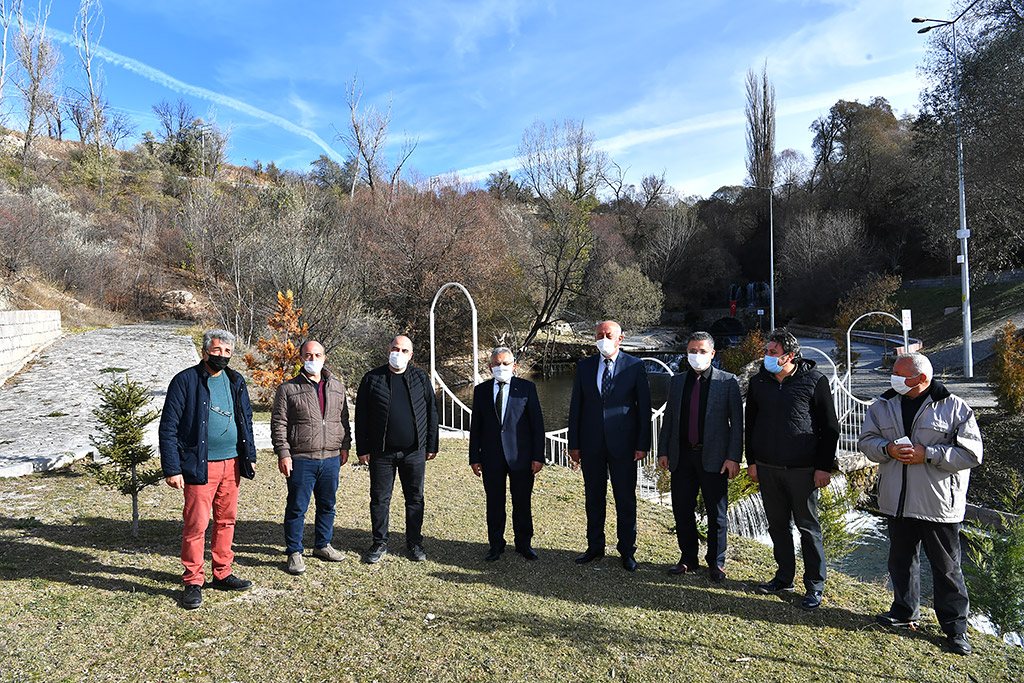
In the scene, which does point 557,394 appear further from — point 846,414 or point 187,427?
point 187,427

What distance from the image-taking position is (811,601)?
13.8 ft

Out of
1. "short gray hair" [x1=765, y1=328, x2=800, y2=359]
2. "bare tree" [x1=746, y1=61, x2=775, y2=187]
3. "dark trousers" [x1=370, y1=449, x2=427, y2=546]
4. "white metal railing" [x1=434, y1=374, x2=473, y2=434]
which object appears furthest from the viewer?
"bare tree" [x1=746, y1=61, x2=775, y2=187]

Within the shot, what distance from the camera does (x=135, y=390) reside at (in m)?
5.38

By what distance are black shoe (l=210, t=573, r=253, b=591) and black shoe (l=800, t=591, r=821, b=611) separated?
4040 millimetres

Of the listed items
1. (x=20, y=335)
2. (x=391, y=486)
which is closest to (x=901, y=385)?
(x=391, y=486)

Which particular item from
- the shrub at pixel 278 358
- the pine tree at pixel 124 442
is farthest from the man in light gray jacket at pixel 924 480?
the shrub at pixel 278 358

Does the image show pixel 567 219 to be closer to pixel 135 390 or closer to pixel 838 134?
pixel 135 390

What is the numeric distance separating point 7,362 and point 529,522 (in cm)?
1529

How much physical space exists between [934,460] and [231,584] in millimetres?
4856

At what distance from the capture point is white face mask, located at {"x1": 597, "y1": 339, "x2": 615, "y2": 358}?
496 cm

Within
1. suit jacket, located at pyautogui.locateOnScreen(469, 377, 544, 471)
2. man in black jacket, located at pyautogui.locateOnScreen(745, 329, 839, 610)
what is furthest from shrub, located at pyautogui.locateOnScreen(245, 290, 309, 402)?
man in black jacket, located at pyautogui.locateOnScreen(745, 329, 839, 610)

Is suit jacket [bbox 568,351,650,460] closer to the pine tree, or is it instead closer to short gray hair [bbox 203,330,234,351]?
short gray hair [bbox 203,330,234,351]

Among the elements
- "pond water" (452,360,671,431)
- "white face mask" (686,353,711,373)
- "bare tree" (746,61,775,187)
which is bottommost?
"pond water" (452,360,671,431)

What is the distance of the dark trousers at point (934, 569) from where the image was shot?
12.2ft
